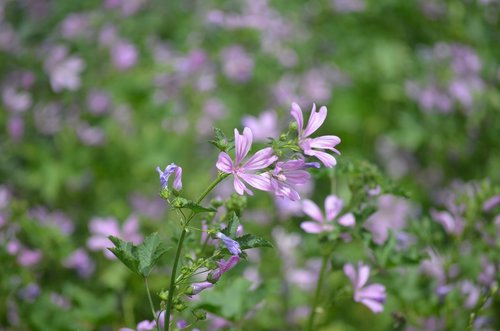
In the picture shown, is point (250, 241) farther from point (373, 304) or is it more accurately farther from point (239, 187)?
point (373, 304)

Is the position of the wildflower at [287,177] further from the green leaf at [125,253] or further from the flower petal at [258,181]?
the green leaf at [125,253]

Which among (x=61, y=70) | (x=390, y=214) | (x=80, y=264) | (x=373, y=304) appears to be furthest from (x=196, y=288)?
(x=390, y=214)

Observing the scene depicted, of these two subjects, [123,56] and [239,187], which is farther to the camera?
[123,56]

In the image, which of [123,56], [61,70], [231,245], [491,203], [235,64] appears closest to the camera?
[231,245]

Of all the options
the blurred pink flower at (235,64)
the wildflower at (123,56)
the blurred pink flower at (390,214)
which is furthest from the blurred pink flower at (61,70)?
the blurred pink flower at (390,214)

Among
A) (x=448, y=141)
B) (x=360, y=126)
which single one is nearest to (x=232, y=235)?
(x=448, y=141)

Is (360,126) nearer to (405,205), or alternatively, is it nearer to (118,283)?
(405,205)

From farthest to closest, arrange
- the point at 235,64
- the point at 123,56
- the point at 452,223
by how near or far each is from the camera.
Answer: the point at 235,64 < the point at 123,56 < the point at 452,223

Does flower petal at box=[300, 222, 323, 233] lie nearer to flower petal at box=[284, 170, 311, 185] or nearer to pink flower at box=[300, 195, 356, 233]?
pink flower at box=[300, 195, 356, 233]
